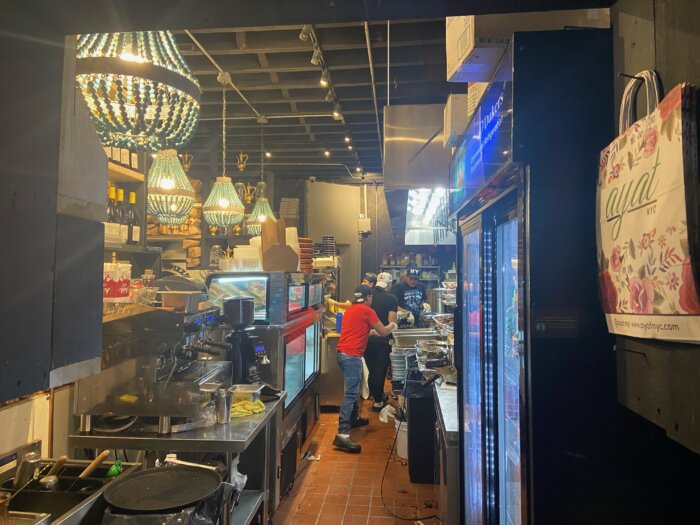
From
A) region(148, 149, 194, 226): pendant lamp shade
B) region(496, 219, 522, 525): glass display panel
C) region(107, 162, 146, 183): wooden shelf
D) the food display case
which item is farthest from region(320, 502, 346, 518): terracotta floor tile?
region(107, 162, 146, 183): wooden shelf

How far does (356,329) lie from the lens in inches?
211

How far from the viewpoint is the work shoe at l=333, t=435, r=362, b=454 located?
495 centimetres

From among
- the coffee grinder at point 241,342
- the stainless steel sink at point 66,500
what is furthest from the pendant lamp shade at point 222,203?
the stainless steel sink at point 66,500

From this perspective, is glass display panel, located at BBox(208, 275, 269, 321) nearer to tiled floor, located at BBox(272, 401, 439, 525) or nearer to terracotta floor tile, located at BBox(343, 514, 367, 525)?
tiled floor, located at BBox(272, 401, 439, 525)

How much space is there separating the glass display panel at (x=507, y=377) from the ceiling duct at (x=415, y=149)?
2213 millimetres

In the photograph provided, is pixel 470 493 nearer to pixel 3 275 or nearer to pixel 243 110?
pixel 3 275

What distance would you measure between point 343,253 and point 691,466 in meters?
9.11

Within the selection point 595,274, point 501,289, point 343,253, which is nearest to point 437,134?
point 501,289

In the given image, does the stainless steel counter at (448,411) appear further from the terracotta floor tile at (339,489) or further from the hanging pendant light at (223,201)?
the hanging pendant light at (223,201)

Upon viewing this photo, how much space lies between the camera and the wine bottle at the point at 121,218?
309 cm

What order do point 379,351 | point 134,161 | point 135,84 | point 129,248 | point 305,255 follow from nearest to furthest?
point 135,84 < point 129,248 < point 134,161 < point 305,255 < point 379,351

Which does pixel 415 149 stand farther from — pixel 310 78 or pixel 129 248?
pixel 129 248

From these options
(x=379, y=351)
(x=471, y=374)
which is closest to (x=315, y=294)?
(x=379, y=351)

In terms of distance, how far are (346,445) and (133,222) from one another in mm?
3170
